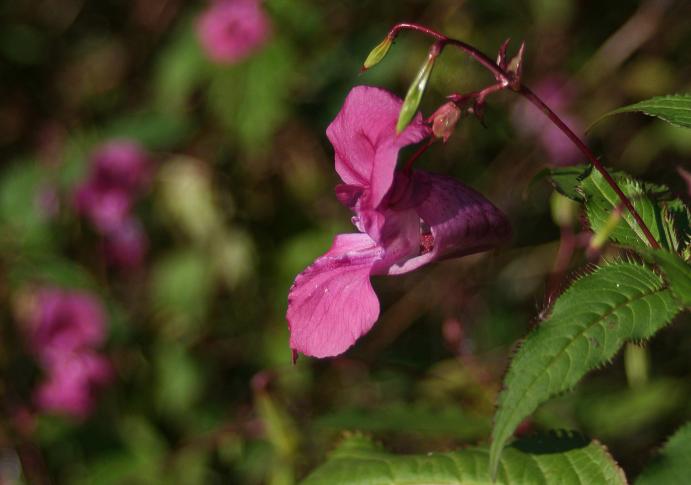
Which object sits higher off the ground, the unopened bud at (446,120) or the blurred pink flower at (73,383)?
the unopened bud at (446,120)

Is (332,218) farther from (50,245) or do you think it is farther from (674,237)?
(674,237)

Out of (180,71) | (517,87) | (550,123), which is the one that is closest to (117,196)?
(180,71)

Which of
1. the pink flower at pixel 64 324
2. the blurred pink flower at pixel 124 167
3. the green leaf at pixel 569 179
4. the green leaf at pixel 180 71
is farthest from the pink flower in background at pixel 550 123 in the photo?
the green leaf at pixel 569 179

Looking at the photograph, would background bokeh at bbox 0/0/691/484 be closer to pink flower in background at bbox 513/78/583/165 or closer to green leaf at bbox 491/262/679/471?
pink flower in background at bbox 513/78/583/165

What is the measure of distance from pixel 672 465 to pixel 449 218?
0.33m

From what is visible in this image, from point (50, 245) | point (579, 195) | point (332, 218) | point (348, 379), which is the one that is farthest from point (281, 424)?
point (50, 245)

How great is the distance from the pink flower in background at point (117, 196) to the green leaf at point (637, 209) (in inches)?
79.1

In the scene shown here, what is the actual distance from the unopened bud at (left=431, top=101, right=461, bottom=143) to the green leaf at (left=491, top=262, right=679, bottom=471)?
16 centimetres

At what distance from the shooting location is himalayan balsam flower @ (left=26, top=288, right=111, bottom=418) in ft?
7.99

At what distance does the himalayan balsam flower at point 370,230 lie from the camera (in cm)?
84

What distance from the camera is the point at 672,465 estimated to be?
0.95 m

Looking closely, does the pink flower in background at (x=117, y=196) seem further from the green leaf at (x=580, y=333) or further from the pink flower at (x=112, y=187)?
the green leaf at (x=580, y=333)

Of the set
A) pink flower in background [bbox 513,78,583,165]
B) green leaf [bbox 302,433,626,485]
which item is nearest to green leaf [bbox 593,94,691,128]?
green leaf [bbox 302,433,626,485]

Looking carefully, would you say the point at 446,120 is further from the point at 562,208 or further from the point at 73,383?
the point at 73,383
